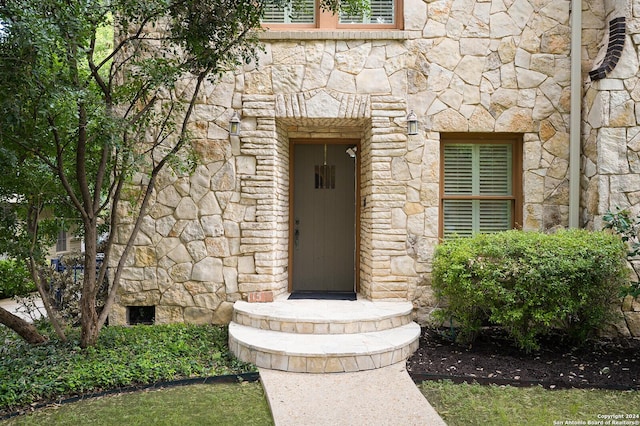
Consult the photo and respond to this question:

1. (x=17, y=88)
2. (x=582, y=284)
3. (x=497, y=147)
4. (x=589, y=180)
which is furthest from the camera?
(x=497, y=147)

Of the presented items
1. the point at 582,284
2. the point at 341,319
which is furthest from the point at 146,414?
the point at 582,284

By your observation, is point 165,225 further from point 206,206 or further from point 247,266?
point 247,266

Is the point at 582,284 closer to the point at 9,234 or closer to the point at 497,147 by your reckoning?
the point at 497,147

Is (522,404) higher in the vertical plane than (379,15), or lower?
lower

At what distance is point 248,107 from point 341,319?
102 inches

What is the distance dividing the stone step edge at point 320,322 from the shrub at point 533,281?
2.13 ft

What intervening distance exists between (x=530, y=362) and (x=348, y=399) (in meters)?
1.94

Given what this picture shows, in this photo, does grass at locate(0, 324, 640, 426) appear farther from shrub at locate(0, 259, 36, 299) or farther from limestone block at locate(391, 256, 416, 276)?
shrub at locate(0, 259, 36, 299)

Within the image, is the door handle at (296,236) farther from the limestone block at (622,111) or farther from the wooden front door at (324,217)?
the limestone block at (622,111)

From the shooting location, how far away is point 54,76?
11.7ft

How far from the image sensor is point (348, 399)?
11.8 feet

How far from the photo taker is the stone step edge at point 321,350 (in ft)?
13.3

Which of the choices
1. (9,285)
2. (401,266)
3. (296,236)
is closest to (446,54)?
(401,266)

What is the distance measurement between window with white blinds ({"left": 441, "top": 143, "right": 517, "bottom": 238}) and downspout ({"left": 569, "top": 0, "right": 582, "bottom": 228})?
2.08 ft
